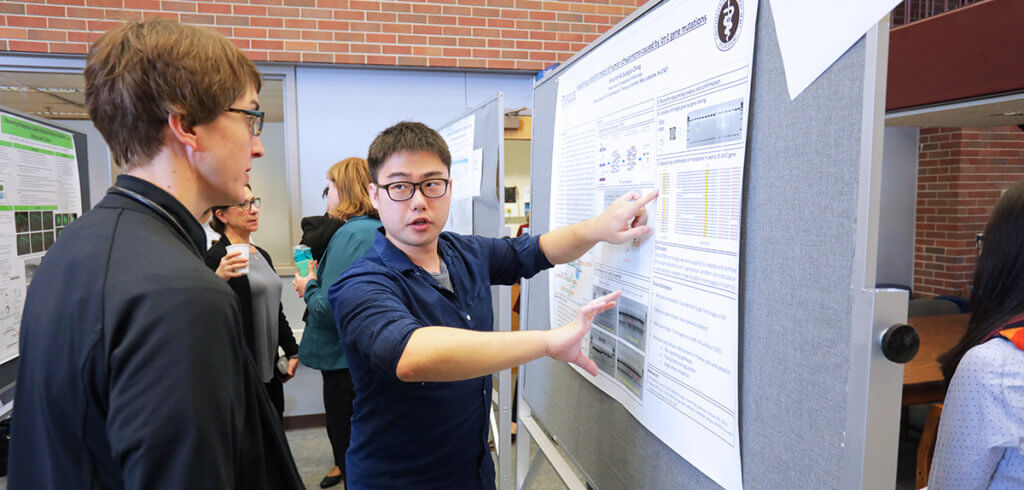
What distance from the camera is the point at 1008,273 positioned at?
118cm

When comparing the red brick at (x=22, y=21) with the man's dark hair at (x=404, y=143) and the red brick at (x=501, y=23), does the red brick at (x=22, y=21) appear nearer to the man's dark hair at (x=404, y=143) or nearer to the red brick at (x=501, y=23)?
the red brick at (x=501, y=23)

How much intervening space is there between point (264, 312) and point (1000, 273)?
8.08ft

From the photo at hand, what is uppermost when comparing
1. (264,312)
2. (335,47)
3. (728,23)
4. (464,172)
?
(335,47)

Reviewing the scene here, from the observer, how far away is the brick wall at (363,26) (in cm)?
329

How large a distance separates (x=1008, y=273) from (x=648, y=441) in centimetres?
88

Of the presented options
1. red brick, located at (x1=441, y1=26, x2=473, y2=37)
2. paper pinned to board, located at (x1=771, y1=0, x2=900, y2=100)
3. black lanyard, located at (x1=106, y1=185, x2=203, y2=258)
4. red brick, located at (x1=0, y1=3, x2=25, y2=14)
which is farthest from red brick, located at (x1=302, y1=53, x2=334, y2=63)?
paper pinned to board, located at (x1=771, y1=0, x2=900, y2=100)

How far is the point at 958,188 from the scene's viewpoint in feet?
15.5

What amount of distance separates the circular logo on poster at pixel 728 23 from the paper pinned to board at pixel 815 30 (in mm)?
65

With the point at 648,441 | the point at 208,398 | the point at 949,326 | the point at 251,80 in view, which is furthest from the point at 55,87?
the point at 949,326

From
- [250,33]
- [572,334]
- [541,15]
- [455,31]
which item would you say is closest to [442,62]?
[455,31]

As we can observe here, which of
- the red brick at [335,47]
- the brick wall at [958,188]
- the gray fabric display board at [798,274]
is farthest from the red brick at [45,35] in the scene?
the brick wall at [958,188]

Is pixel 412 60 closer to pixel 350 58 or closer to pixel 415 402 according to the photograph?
pixel 350 58

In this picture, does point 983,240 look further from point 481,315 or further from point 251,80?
point 251,80

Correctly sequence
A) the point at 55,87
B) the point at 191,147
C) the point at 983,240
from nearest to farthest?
the point at 191,147
the point at 983,240
the point at 55,87
